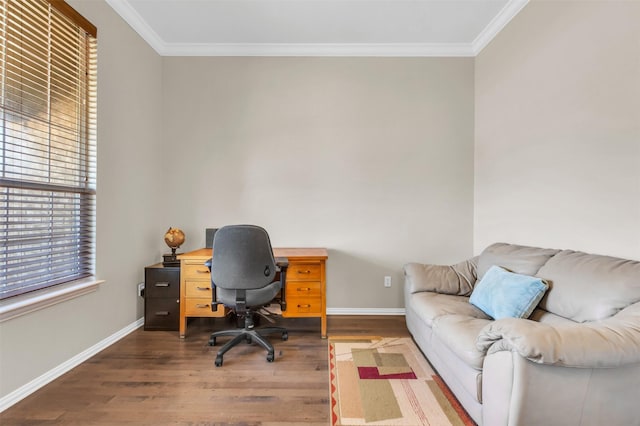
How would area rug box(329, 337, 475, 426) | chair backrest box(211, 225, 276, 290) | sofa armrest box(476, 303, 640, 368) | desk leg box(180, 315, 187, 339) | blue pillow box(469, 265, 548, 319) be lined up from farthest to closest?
desk leg box(180, 315, 187, 339) → chair backrest box(211, 225, 276, 290) → blue pillow box(469, 265, 548, 319) → area rug box(329, 337, 475, 426) → sofa armrest box(476, 303, 640, 368)

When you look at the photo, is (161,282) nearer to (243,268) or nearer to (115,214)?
(115,214)

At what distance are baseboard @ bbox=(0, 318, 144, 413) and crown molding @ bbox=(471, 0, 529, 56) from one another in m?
4.43

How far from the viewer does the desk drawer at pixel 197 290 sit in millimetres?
2582

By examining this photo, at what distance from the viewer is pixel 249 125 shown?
3127mm

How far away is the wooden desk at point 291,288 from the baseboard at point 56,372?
54 centimetres

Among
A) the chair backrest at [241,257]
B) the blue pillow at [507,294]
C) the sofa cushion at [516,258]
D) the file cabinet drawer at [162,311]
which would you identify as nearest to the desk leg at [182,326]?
the file cabinet drawer at [162,311]

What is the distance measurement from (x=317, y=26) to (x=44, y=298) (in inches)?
120

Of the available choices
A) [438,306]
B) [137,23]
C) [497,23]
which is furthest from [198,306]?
[497,23]

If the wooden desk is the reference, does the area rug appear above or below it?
below

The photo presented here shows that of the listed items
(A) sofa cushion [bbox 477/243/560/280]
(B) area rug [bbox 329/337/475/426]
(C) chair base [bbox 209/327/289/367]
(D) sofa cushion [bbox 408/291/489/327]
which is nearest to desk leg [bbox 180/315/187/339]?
(C) chair base [bbox 209/327/289/367]

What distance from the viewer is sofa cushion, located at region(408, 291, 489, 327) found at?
1.98 meters

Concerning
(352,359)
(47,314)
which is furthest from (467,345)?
(47,314)

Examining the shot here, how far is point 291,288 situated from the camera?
262 centimetres

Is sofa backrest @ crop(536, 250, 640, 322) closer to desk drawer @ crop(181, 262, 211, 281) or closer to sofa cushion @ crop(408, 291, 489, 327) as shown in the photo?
sofa cushion @ crop(408, 291, 489, 327)
